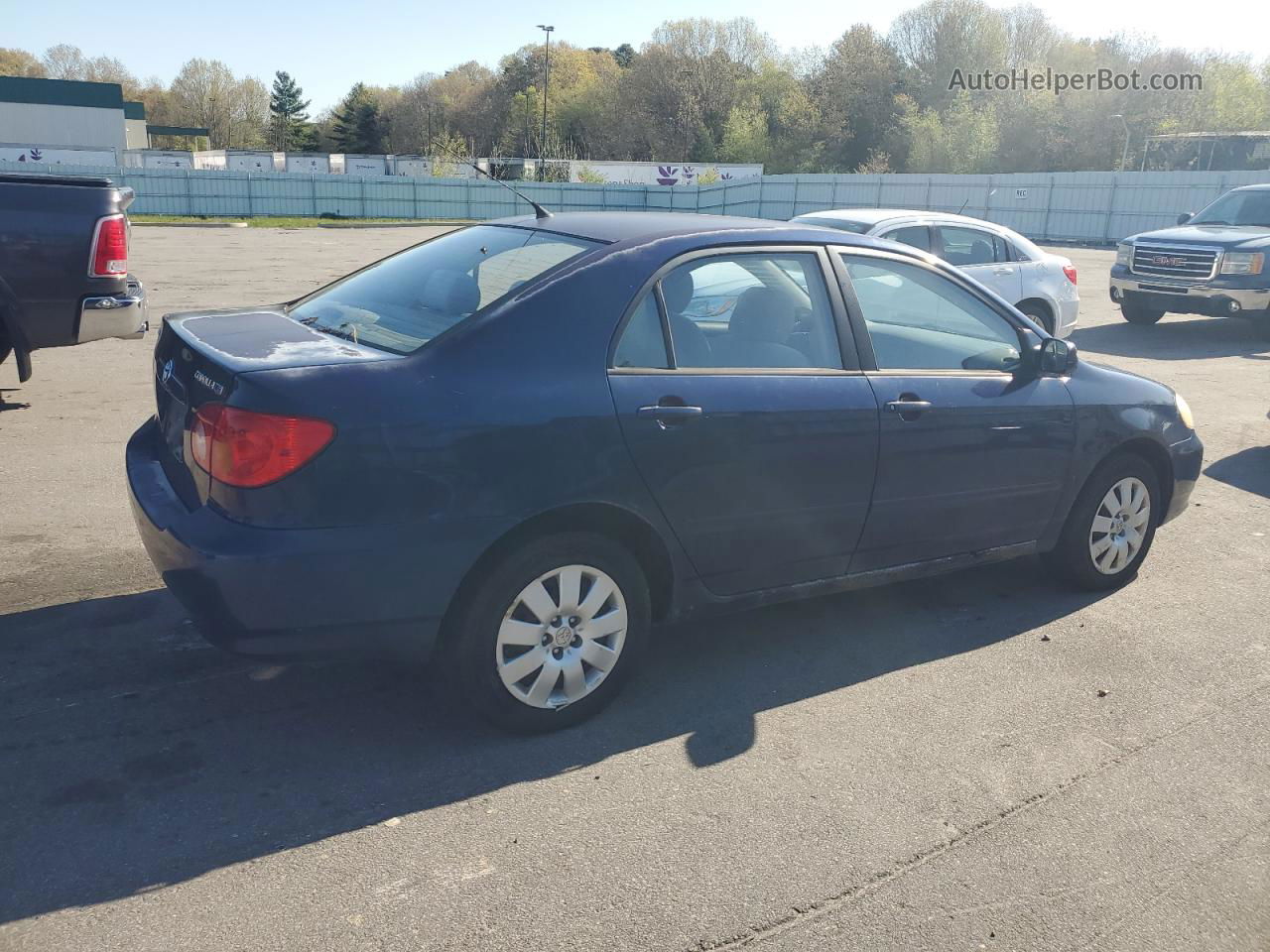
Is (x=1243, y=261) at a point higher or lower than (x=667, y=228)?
lower

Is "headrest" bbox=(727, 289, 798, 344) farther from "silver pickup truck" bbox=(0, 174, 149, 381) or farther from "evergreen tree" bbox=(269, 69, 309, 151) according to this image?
"evergreen tree" bbox=(269, 69, 309, 151)

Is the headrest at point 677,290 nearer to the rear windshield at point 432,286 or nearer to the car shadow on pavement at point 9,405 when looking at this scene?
the rear windshield at point 432,286

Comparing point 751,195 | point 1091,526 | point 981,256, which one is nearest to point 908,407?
point 1091,526

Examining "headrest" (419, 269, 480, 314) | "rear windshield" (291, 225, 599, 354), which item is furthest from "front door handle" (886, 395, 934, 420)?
"headrest" (419, 269, 480, 314)

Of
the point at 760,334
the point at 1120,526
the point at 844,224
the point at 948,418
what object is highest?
the point at 844,224

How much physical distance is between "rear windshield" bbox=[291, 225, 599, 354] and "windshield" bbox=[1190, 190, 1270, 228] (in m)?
13.5

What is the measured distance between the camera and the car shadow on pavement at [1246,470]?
24.7 ft

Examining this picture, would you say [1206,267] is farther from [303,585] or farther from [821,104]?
[821,104]

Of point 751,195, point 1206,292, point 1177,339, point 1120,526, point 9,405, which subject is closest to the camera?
point 1120,526

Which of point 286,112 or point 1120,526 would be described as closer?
point 1120,526

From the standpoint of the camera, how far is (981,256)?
10.4 meters

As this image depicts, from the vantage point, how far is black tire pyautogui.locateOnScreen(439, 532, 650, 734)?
3504 millimetres

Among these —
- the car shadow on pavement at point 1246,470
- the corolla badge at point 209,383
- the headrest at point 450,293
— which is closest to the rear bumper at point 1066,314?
the car shadow on pavement at point 1246,470

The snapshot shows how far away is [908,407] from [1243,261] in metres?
11.5
